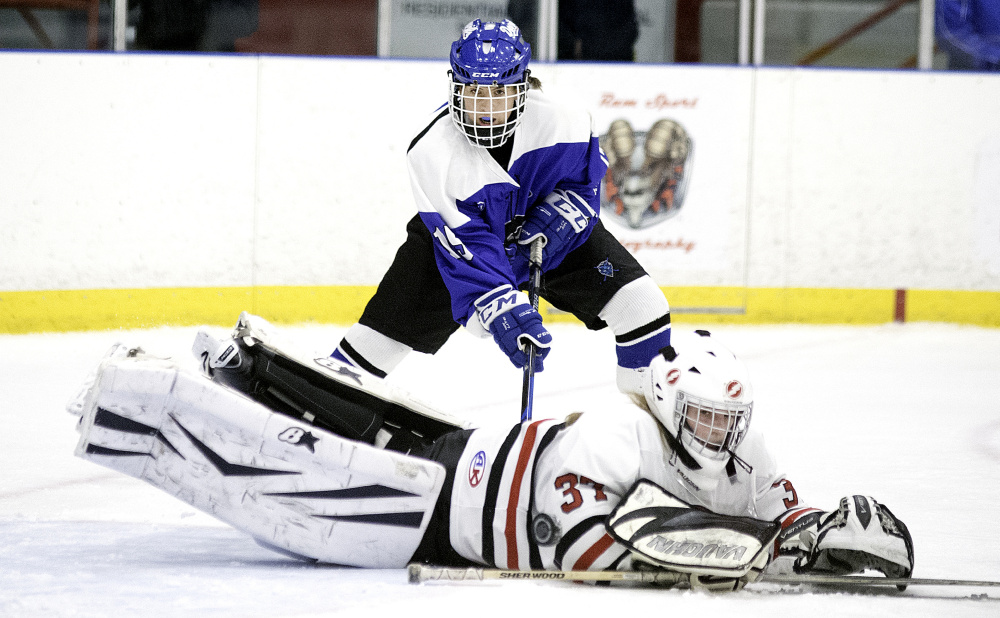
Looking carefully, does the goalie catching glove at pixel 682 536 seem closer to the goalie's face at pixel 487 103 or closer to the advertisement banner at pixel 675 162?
the goalie's face at pixel 487 103

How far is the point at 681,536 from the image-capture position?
71.7 inches

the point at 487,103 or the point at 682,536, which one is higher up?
the point at 487,103

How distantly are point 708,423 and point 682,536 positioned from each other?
0.58 feet

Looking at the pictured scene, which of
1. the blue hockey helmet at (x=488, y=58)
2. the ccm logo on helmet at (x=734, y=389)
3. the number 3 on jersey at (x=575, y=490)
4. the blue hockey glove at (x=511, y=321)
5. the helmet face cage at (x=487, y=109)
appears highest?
the blue hockey helmet at (x=488, y=58)

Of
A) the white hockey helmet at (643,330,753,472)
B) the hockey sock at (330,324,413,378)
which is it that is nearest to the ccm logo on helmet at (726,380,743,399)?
the white hockey helmet at (643,330,753,472)

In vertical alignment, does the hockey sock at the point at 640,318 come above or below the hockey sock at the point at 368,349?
above

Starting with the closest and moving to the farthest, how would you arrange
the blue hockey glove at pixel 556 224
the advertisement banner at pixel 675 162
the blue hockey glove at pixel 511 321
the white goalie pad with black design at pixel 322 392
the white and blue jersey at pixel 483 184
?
the white goalie pad with black design at pixel 322 392 < the blue hockey glove at pixel 511 321 < the white and blue jersey at pixel 483 184 < the blue hockey glove at pixel 556 224 < the advertisement banner at pixel 675 162

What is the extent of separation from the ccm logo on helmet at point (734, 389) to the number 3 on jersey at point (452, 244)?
0.88 meters

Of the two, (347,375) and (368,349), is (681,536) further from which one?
(368,349)

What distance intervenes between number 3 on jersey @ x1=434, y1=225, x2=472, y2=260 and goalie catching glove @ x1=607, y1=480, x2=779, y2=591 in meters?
0.89

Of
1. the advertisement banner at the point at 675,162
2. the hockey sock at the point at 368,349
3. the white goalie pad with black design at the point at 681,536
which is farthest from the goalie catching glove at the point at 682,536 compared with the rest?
the advertisement banner at the point at 675,162

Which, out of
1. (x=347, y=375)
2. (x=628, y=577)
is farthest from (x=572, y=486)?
(x=347, y=375)

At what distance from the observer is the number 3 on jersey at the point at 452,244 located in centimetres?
260

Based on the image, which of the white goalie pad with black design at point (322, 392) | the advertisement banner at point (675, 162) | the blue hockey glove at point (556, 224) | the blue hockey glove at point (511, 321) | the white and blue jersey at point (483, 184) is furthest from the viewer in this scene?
the advertisement banner at point (675, 162)
